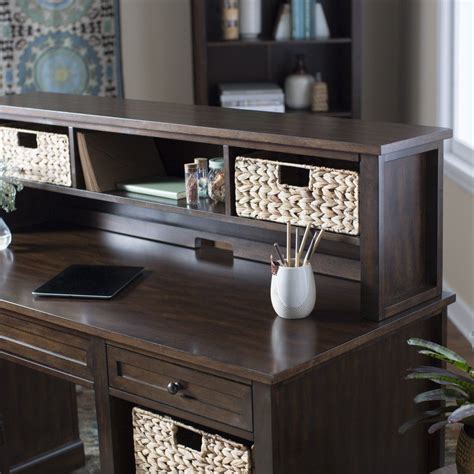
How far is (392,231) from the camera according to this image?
2.25 metres

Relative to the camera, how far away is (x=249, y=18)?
522 centimetres

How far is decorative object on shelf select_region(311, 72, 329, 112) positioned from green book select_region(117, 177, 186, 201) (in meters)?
2.55

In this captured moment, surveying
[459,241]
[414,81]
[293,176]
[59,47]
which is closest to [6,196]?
[293,176]

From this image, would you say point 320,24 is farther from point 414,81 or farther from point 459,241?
point 459,241

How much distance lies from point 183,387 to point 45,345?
49 cm

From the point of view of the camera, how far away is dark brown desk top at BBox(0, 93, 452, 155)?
2.23 meters

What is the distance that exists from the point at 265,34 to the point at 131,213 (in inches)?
102

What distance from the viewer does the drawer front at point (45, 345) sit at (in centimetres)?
240

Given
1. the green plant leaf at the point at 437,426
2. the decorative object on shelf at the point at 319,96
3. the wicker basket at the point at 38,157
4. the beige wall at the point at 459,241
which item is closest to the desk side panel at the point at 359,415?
the green plant leaf at the point at 437,426

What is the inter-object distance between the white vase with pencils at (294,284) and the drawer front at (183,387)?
0.27m

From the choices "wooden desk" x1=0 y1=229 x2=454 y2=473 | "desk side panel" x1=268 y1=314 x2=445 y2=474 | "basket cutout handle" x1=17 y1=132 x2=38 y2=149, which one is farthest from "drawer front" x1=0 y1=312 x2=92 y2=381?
"basket cutout handle" x1=17 y1=132 x2=38 y2=149

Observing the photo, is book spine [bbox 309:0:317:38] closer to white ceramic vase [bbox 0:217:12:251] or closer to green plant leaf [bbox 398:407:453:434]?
white ceramic vase [bbox 0:217:12:251]

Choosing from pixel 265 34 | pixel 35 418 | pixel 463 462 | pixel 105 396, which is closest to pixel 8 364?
pixel 35 418

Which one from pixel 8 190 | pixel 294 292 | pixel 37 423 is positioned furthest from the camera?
pixel 37 423
